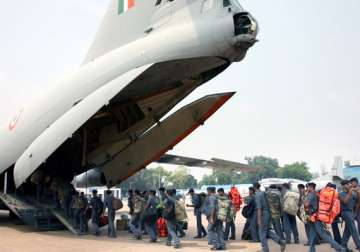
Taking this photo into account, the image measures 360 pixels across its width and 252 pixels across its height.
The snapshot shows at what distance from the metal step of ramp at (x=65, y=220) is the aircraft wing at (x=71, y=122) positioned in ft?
6.48

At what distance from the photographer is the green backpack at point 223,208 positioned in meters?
8.20

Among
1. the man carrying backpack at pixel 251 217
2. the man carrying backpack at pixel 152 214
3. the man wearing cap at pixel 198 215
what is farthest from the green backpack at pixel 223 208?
the man wearing cap at pixel 198 215

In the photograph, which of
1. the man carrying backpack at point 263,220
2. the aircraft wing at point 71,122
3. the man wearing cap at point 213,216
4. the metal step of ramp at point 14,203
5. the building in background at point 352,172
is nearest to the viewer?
the man carrying backpack at point 263,220

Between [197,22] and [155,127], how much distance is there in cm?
329

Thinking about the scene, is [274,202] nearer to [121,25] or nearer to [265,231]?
[265,231]

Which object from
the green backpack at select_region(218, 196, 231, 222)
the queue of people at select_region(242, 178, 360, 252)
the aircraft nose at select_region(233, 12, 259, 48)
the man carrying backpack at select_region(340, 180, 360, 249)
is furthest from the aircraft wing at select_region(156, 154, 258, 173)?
the man carrying backpack at select_region(340, 180, 360, 249)

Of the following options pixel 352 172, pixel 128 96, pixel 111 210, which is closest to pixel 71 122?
pixel 128 96

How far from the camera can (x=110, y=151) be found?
11570 mm

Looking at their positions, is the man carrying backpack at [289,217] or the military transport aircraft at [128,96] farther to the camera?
the man carrying backpack at [289,217]

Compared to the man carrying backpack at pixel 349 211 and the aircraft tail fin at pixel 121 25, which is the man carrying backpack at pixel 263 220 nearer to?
the man carrying backpack at pixel 349 211

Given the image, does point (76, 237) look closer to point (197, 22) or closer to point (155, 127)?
point (155, 127)

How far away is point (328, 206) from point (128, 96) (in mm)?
5338

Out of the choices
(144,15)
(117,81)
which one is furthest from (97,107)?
(144,15)

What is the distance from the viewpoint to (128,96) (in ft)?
32.8
